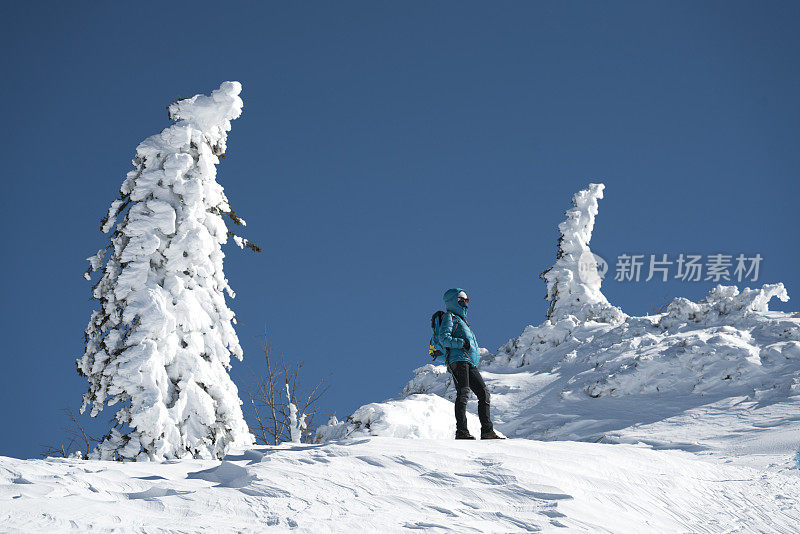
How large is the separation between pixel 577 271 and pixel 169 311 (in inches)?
786

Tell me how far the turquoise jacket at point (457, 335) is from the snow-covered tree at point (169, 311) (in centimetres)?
482

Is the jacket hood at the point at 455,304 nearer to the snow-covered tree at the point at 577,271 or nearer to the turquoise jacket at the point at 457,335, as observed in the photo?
the turquoise jacket at the point at 457,335

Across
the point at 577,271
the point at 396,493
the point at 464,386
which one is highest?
the point at 577,271

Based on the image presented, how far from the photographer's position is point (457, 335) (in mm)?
8469

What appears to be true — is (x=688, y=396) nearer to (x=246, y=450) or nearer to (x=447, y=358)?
(x=447, y=358)

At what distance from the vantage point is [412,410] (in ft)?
33.7

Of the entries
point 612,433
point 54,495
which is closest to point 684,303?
point 612,433

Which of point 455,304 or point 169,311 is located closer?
point 455,304

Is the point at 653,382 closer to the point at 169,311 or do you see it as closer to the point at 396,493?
the point at 169,311

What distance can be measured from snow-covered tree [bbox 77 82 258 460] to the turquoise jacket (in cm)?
482

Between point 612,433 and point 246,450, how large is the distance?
843cm

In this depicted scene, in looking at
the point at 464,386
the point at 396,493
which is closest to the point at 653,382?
the point at 464,386

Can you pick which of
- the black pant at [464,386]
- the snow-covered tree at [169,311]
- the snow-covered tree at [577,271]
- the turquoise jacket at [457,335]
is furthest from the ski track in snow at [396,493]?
the snow-covered tree at [577,271]

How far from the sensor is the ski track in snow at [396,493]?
427 cm
